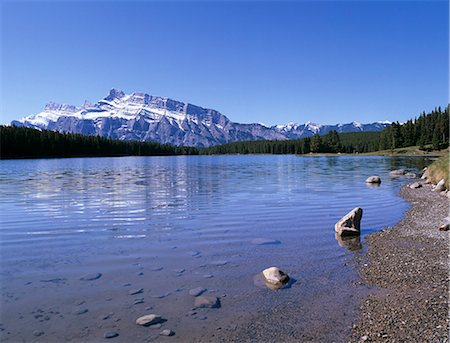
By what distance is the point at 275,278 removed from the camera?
12.9 metres

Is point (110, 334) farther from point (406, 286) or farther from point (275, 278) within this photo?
point (406, 286)

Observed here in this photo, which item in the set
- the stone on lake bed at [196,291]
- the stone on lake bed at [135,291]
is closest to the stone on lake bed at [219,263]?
the stone on lake bed at [196,291]

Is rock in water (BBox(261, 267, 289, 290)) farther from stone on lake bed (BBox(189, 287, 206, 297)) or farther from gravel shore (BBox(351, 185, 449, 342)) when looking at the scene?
gravel shore (BBox(351, 185, 449, 342))

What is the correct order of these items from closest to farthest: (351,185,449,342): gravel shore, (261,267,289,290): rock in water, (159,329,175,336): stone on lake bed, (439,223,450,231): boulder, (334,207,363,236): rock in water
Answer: (351,185,449,342): gravel shore < (159,329,175,336): stone on lake bed < (261,267,289,290): rock in water < (334,207,363,236): rock in water < (439,223,450,231): boulder

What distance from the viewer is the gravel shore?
9.09 metres

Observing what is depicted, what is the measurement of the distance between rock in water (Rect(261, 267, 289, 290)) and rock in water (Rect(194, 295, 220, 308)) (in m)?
2.30

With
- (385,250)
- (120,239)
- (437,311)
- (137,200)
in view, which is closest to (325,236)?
(385,250)

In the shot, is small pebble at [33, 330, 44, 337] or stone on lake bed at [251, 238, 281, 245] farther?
stone on lake bed at [251, 238, 281, 245]

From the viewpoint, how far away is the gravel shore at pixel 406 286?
909 cm

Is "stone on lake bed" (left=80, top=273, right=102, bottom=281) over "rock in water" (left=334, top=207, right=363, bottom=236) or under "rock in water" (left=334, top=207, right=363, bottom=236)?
under

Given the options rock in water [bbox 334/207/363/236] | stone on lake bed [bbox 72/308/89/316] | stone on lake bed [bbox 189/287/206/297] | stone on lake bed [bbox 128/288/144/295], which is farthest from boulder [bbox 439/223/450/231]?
stone on lake bed [bbox 72/308/89/316]

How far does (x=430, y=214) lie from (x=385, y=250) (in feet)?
35.8

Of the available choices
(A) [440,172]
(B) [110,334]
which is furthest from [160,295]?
(A) [440,172]

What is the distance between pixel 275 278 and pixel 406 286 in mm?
4482
